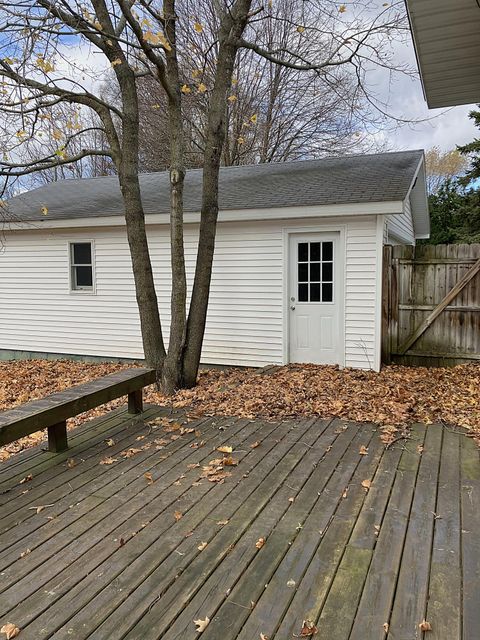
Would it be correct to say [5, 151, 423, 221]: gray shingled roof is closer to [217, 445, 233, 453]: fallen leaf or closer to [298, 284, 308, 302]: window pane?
[298, 284, 308, 302]: window pane

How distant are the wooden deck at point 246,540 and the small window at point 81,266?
20.5ft

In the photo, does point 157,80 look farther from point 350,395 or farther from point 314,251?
point 350,395

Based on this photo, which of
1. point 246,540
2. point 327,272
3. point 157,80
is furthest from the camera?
point 327,272

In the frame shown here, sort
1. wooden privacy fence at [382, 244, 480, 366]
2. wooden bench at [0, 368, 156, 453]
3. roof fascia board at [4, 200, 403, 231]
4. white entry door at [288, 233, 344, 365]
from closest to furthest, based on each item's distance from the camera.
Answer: wooden bench at [0, 368, 156, 453]
roof fascia board at [4, 200, 403, 231]
wooden privacy fence at [382, 244, 480, 366]
white entry door at [288, 233, 344, 365]

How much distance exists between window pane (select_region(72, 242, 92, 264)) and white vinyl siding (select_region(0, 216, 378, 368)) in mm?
181

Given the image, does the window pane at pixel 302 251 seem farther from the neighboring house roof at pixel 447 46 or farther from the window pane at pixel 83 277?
the window pane at pixel 83 277

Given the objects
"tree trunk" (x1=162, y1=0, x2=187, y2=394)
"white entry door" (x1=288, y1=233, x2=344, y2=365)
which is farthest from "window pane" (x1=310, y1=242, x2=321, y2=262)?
"tree trunk" (x1=162, y1=0, x2=187, y2=394)

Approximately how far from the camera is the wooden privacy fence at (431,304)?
7.57 m

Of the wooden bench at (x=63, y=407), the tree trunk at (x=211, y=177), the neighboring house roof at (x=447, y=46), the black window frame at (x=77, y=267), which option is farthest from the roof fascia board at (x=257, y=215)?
the wooden bench at (x=63, y=407)

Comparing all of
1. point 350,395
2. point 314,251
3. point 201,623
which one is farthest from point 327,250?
point 201,623

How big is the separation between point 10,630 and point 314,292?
6.64 metres

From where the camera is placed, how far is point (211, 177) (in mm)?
7043

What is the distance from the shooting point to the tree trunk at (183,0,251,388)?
6887 millimetres

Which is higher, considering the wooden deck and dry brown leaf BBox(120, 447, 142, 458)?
dry brown leaf BBox(120, 447, 142, 458)
